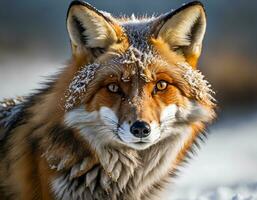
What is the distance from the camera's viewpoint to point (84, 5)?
449cm

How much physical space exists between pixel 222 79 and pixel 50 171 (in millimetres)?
6283

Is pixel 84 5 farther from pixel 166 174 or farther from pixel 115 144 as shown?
pixel 166 174

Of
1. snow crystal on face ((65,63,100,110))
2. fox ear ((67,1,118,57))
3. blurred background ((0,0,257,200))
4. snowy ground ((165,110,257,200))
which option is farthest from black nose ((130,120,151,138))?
blurred background ((0,0,257,200))

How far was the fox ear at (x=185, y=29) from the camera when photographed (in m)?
4.65

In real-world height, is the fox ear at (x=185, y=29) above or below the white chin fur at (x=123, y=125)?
above

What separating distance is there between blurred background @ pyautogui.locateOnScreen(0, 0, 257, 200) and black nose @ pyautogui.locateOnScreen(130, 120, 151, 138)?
2.87m

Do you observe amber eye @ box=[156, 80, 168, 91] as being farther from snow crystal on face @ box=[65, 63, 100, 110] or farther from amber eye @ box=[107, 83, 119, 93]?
snow crystal on face @ box=[65, 63, 100, 110]

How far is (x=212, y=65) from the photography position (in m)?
10.9

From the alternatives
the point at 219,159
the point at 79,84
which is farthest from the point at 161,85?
the point at 219,159

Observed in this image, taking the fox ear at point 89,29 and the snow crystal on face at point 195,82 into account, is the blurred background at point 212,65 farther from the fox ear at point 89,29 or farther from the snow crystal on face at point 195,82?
the fox ear at point 89,29

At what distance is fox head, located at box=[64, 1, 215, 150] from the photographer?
14.5 feet

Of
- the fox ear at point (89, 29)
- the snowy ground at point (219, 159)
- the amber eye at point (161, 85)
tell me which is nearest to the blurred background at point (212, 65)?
the snowy ground at point (219, 159)

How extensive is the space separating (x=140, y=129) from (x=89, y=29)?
3.04 feet

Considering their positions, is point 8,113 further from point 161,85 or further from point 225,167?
point 225,167
